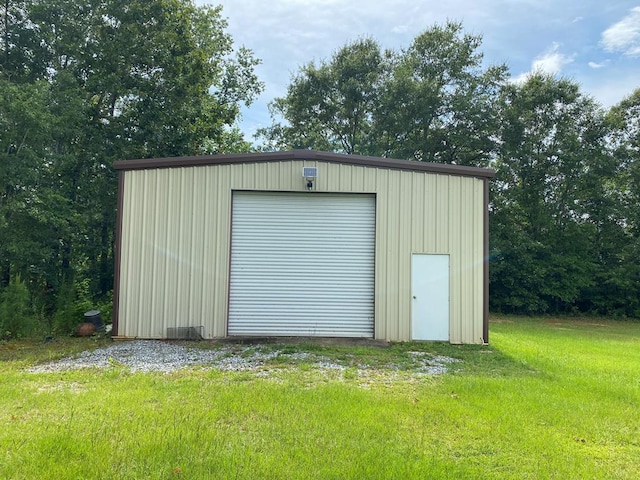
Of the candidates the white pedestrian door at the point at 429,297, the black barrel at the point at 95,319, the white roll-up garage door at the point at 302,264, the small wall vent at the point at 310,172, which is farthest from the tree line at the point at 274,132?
the white pedestrian door at the point at 429,297

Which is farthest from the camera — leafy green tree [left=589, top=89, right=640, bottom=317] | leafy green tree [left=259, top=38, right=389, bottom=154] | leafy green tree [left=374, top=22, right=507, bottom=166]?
leafy green tree [left=259, top=38, right=389, bottom=154]

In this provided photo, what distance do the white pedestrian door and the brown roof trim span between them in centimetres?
174

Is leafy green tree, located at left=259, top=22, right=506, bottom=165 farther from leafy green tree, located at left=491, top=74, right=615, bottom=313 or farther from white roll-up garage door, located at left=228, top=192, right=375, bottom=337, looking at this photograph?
white roll-up garage door, located at left=228, top=192, right=375, bottom=337

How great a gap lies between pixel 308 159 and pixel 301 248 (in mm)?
1789

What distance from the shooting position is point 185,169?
330 inches

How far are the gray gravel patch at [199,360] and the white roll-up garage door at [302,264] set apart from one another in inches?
46.5

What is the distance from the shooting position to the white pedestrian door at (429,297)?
8.16m

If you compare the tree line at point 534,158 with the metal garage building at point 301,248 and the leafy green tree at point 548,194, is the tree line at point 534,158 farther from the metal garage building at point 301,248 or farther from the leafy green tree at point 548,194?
the metal garage building at point 301,248

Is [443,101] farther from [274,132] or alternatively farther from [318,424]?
[318,424]

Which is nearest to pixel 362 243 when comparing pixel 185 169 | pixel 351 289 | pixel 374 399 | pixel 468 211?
pixel 351 289

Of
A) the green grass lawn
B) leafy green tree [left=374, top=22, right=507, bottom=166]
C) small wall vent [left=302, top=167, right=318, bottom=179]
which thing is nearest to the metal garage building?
small wall vent [left=302, top=167, right=318, bottom=179]

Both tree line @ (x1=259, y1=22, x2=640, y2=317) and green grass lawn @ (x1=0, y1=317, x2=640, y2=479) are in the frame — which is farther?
tree line @ (x1=259, y1=22, x2=640, y2=317)

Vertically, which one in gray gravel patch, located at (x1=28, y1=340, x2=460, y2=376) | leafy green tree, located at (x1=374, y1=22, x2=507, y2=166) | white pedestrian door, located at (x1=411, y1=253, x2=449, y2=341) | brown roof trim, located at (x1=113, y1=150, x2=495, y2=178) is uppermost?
leafy green tree, located at (x1=374, y1=22, x2=507, y2=166)

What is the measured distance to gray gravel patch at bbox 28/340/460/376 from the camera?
19.0ft
